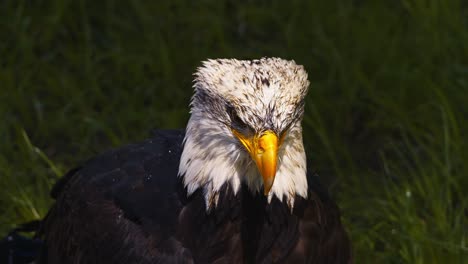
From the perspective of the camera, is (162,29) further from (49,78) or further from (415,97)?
(415,97)

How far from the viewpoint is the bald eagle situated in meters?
3.51

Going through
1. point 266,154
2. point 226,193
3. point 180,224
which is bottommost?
point 180,224

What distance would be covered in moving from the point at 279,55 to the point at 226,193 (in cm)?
250

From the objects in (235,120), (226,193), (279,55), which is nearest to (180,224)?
(226,193)

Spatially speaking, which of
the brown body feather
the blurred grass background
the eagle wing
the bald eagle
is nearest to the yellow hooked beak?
the bald eagle

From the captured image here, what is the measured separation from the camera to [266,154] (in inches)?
136

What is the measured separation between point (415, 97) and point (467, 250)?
56.6 inches

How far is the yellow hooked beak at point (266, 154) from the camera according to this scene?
11.3ft

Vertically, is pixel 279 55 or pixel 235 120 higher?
pixel 235 120

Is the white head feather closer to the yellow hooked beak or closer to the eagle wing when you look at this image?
the yellow hooked beak

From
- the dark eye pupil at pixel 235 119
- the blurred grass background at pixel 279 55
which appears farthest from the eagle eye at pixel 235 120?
the blurred grass background at pixel 279 55

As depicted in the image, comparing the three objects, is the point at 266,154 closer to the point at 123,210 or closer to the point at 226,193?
the point at 226,193

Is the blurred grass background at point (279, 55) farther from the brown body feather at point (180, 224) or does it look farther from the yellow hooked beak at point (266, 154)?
the yellow hooked beak at point (266, 154)

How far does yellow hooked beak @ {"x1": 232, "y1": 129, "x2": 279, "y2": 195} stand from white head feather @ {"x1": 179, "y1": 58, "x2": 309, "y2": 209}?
3 centimetres
